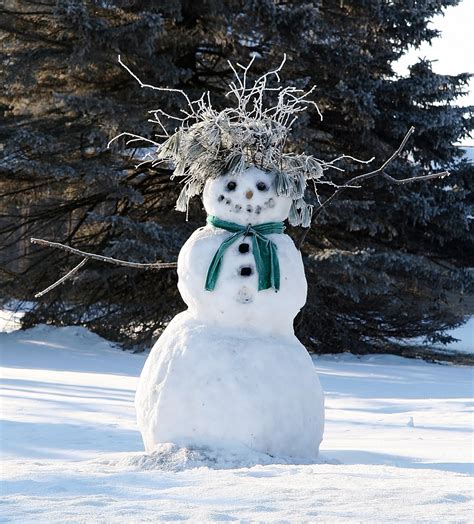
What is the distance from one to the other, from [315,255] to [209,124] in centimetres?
733

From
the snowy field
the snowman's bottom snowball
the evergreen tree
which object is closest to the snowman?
the snowman's bottom snowball

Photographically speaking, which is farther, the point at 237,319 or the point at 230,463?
the point at 237,319

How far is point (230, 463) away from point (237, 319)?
2.90 feet

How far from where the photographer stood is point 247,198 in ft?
19.2

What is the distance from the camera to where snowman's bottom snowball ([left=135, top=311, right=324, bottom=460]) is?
5453 millimetres

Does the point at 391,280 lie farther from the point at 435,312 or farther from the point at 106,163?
the point at 106,163

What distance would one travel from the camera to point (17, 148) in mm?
13312

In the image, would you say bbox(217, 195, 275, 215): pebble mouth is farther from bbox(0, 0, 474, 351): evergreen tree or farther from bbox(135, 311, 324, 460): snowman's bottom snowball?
bbox(0, 0, 474, 351): evergreen tree

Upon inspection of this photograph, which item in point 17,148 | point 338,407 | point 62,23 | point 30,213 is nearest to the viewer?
point 338,407

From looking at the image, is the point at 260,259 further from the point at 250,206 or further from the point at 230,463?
the point at 230,463

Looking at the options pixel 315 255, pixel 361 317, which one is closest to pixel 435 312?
pixel 361 317

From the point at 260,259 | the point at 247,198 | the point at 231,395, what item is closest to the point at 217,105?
the point at 247,198

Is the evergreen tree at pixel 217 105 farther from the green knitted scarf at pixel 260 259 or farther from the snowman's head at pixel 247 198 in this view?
the green knitted scarf at pixel 260 259

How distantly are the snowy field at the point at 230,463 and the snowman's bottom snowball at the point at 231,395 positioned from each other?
0.21 m
